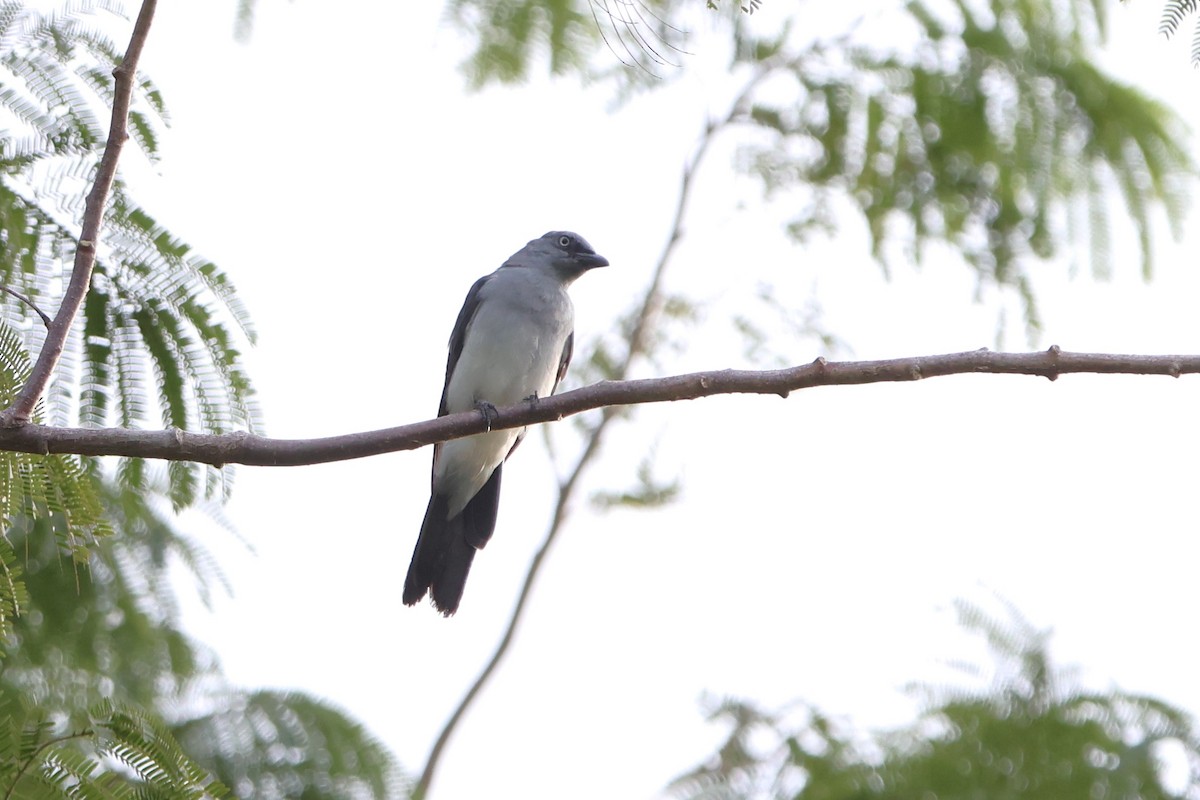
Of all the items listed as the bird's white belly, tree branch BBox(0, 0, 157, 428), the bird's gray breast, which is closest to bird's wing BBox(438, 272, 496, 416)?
the bird's gray breast

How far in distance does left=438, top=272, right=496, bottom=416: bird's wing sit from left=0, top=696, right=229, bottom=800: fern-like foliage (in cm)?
320

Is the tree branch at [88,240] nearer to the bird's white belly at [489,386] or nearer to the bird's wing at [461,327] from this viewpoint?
the bird's white belly at [489,386]

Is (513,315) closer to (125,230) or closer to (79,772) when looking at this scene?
(125,230)

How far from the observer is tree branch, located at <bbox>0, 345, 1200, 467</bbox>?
276 centimetres

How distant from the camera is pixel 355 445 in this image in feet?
9.53

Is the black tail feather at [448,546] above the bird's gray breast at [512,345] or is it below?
below

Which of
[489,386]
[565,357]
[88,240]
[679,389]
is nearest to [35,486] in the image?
[88,240]

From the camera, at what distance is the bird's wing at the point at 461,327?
5.99 m

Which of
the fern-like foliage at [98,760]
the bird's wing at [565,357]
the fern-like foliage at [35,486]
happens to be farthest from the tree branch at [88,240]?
the bird's wing at [565,357]

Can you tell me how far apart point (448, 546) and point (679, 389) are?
2.55m

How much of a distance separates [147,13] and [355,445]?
3.66ft

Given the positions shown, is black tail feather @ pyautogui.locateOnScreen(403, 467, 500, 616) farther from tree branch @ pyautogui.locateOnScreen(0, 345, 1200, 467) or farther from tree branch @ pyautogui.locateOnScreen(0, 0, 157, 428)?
tree branch @ pyautogui.locateOnScreen(0, 0, 157, 428)

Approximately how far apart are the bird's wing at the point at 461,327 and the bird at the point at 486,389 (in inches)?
0.7

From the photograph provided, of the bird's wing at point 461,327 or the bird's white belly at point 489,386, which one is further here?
the bird's wing at point 461,327
